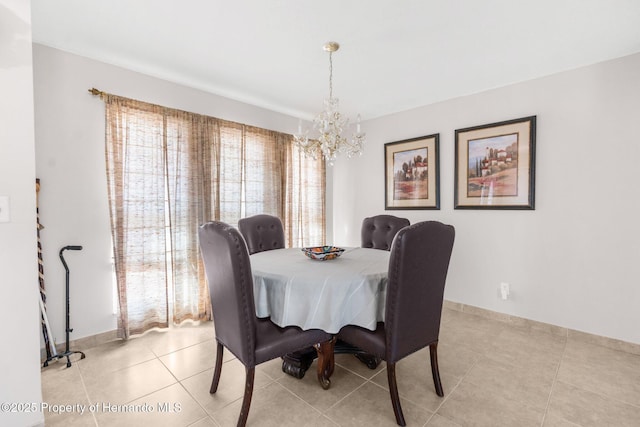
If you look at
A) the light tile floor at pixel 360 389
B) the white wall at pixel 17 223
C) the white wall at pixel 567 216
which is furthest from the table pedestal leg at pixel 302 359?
the white wall at pixel 567 216

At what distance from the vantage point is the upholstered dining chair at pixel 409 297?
147 cm

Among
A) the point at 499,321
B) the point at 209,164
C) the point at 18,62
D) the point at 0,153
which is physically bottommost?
the point at 499,321

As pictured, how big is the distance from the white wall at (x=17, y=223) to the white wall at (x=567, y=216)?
10.3 feet

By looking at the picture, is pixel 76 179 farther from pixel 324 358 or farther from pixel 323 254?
pixel 324 358

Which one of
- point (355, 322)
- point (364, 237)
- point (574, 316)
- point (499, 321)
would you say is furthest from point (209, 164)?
point (574, 316)

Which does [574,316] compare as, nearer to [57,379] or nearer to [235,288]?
[235,288]

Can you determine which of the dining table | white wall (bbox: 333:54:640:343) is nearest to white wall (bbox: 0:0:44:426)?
the dining table

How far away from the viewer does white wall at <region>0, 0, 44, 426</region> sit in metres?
1.38

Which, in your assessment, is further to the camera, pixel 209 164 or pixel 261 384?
pixel 209 164

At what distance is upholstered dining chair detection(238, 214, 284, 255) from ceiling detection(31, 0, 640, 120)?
4.82ft

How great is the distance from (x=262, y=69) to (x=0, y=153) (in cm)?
197

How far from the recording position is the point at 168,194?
2.78 meters

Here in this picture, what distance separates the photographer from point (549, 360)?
2.23 m

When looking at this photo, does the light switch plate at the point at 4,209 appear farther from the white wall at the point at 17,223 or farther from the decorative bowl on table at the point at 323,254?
the decorative bowl on table at the point at 323,254
